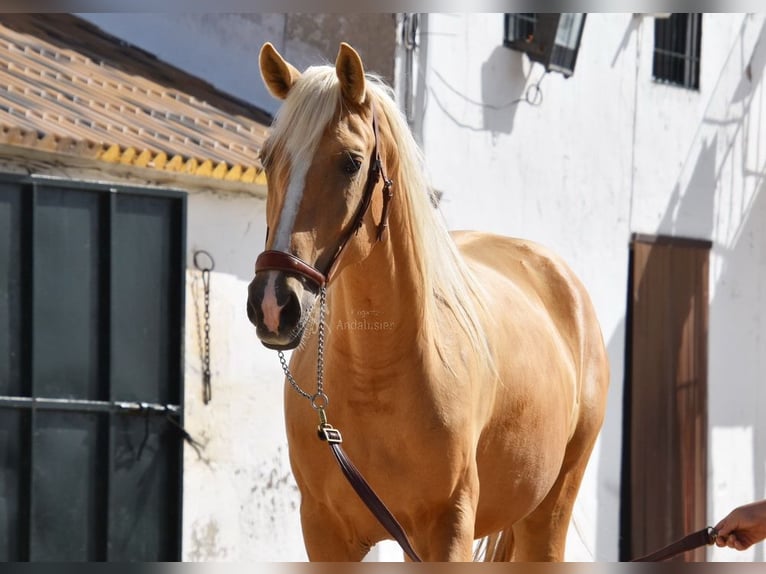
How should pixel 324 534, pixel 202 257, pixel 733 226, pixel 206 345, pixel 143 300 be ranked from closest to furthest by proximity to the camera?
pixel 324 534, pixel 143 300, pixel 206 345, pixel 202 257, pixel 733 226

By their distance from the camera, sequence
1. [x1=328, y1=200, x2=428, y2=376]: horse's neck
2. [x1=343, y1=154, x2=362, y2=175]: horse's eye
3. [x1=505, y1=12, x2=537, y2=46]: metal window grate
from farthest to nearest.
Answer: [x1=505, y1=12, x2=537, y2=46]: metal window grate < [x1=328, y1=200, x2=428, y2=376]: horse's neck < [x1=343, y1=154, x2=362, y2=175]: horse's eye

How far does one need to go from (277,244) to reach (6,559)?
12.4 feet

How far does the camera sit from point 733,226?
1255 cm

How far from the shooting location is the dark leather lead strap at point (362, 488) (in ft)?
12.3

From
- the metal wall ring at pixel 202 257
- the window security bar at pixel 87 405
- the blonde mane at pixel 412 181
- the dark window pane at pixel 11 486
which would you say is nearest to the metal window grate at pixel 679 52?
the metal wall ring at pixel 202 257

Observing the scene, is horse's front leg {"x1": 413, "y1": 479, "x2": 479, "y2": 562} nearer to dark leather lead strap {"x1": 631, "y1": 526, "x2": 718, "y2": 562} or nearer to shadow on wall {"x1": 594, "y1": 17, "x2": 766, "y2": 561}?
dark leather lead strap {"x1": 631, "y1": 526, "x2": 718, "y2": 562}

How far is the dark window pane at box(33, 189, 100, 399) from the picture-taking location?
21.9 ft

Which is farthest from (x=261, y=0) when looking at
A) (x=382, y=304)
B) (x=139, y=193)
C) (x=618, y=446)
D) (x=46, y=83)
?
(x=618, y=446)

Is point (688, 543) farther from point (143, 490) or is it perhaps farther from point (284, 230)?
point (143, 490)

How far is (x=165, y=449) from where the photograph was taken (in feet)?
23.3

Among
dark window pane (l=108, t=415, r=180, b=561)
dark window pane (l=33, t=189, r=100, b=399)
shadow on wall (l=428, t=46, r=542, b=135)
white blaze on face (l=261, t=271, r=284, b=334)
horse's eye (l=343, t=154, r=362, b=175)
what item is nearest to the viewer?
white blaze on face (l=261, t=271, r=284, b=334)

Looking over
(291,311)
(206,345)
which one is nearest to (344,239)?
(291,311)

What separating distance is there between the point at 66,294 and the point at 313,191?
11.4 feet

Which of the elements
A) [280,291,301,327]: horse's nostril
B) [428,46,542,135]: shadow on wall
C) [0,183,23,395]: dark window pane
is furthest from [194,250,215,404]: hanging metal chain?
[280,291,301,327]: horse's nostril
